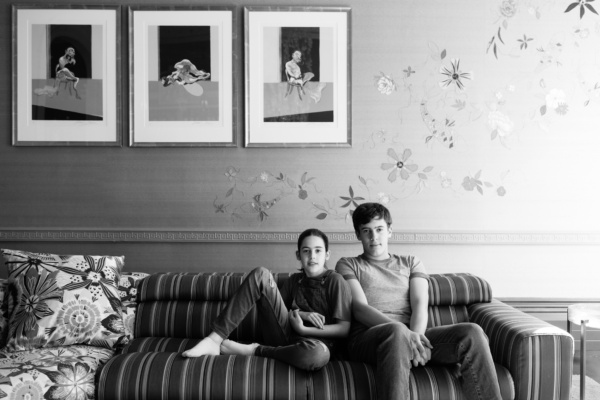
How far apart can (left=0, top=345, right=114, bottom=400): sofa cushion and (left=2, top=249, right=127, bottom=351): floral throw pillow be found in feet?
0.41

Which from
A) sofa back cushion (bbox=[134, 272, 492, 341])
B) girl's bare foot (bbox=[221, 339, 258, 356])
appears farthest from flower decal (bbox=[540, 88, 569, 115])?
girl's bare foot (bbox=[221, 339, 258, 356])

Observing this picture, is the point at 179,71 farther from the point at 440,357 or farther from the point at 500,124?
the point at 440,357

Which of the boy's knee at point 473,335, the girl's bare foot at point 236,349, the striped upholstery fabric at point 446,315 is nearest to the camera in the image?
the boy's knee at point 473,335

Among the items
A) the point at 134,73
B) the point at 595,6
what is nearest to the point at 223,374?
the point at 134,73

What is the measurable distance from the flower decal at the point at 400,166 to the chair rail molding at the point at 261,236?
0.33 m

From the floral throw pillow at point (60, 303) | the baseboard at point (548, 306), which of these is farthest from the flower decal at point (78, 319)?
the baseboard at point (548, 306)

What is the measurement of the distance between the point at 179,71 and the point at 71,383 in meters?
1.85

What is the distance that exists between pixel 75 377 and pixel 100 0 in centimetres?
217

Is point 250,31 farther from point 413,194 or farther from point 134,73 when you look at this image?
point 413,194

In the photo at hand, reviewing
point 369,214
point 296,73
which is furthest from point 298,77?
point 369,214

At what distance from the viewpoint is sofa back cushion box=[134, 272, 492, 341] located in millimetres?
2789

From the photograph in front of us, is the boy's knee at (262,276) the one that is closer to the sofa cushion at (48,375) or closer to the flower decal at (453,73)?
the sofa cushion at (48,375)

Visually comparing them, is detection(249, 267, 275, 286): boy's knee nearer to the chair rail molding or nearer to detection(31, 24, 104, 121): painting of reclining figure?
the chair rail molding

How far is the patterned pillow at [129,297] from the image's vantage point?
280cm
